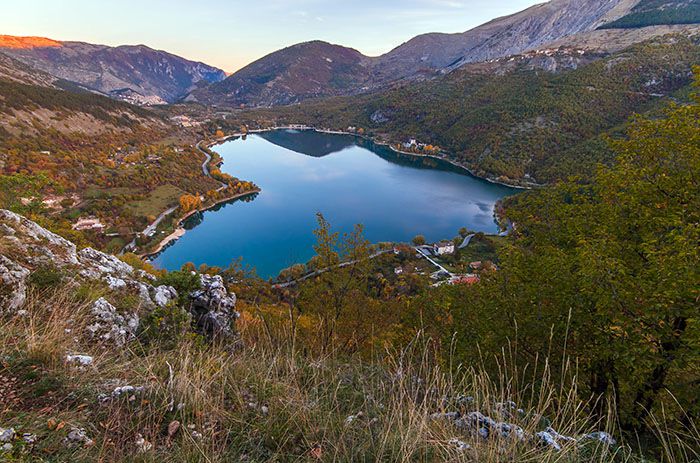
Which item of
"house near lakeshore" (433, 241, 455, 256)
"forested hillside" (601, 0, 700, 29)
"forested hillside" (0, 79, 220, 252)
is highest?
"forested hillside" (601, 0, 700, 29)

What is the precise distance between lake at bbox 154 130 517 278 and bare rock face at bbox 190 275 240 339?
138ft

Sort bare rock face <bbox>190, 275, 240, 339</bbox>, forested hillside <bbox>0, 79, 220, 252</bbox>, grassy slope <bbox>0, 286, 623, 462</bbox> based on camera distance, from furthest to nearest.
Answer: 1. forested hillside <bbox>0, 79, 220, 252</bbox>
2. bare rock face <bbox>190, 275, 240, 339</bbox>
3. grassy slope <bbox>0, 286, 623, 462</bbox>

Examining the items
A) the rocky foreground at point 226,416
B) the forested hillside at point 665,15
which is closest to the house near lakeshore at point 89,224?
the rocky foreground at point 226,416

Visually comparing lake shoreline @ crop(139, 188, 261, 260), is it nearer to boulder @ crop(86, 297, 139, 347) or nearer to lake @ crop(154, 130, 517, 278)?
lake @ crop(154, 130, 517, 278)

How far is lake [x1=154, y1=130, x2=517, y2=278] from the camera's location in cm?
6638

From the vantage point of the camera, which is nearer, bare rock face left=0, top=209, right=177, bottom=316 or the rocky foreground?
the rocky foreground

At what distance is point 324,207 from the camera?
86.7 metres

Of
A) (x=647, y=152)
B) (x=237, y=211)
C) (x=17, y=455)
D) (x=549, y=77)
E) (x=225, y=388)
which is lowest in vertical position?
(x=237, y=211)

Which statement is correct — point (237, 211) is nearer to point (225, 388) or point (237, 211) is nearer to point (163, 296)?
point (163, 296)

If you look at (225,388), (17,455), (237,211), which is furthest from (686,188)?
(237,211)

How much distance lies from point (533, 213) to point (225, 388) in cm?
A: 877

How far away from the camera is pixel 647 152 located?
269 inches

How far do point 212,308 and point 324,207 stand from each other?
254 ft

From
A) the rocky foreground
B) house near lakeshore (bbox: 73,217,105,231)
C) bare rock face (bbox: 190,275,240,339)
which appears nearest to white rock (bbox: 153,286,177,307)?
bare rock face (bbox: 190,275,240,339)
